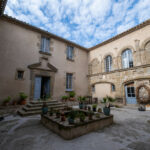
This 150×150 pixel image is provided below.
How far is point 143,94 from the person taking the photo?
263 inches

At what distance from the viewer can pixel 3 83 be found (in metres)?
5.94

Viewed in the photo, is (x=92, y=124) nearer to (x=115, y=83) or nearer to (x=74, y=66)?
(x=115, y=83)

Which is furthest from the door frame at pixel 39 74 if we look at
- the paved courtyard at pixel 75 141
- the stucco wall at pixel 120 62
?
the stucco wall at pixel 120 62

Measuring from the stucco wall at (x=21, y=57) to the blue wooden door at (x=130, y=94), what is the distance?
18.2 ft

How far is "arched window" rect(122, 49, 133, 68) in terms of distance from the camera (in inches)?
310

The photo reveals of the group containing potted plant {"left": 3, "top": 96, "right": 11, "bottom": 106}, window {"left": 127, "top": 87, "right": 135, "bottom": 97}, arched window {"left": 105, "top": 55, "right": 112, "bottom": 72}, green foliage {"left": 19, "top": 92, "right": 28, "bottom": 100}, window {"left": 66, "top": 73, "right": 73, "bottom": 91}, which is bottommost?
potted plant {"left": 3, "top": 96, "right": 11, "bottom": 106}

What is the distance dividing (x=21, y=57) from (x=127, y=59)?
868 cm

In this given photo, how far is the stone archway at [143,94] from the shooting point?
6455 mm

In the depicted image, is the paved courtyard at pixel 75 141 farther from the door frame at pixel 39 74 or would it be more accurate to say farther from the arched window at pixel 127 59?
the arched window at pixel 127 59

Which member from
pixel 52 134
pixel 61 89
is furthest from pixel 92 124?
pixel 61 89

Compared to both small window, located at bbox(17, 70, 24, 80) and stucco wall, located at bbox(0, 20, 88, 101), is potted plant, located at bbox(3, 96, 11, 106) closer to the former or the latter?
stucco wall, located at bbox(0, 20, 88, 101)

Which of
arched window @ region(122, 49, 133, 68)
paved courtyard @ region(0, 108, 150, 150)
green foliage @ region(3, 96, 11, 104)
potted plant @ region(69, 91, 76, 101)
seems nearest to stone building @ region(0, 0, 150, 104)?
arched window @ region(122, 49, 133, 68)

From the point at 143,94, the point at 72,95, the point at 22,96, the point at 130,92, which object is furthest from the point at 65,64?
the point at 143,94

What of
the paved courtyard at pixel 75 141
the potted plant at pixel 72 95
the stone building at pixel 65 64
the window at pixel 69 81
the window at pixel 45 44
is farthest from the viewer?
the window at pixel 69 81
